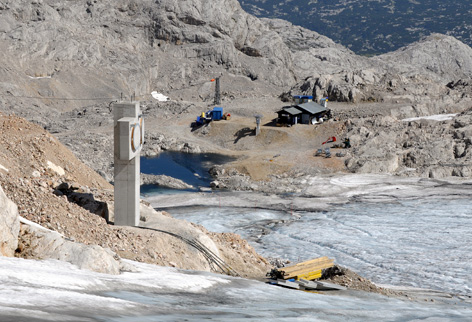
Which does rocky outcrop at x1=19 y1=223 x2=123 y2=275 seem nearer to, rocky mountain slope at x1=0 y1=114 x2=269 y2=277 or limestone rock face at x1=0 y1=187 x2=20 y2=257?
rocky mountain slope at x1=0 y1=114 x2=269 y2=277

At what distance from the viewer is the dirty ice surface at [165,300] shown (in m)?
10.5

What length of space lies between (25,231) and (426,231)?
2508cm

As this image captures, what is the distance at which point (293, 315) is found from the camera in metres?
13.2

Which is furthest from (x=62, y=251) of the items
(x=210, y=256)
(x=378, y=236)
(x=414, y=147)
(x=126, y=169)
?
(x=414, y=147)

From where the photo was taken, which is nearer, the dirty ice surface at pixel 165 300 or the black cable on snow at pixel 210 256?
the dirty ice surface at pixel 165 300

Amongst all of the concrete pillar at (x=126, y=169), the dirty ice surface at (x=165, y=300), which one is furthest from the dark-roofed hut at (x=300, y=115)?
the dirty ice surface at (x=165, y=300)

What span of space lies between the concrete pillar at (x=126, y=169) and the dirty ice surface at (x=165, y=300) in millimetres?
4424

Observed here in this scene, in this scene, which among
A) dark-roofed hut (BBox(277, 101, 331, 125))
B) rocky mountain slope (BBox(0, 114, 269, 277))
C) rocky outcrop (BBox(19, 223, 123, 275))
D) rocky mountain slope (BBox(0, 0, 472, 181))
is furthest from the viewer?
rocky mountain slope (BBox(0, 0, 472, 181))

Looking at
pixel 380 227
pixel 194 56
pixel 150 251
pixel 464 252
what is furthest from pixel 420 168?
pixel 194 56

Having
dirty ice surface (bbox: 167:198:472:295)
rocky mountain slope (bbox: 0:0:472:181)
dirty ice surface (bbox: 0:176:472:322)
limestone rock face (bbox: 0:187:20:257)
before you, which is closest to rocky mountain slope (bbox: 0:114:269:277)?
limestone rock face (bbox: 0:187:20:257)

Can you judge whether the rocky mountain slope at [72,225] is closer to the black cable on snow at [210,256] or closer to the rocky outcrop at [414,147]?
the black cable on snow at [210,256]

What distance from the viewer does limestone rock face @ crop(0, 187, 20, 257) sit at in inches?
567

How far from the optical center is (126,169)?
21812mm

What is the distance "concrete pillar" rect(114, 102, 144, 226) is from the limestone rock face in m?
6.53
